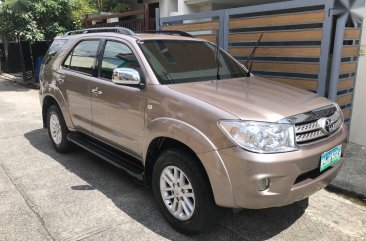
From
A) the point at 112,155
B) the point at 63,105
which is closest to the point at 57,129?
the point at 63,105

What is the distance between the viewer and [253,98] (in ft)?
10.5

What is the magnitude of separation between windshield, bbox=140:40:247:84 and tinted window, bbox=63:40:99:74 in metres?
0.95

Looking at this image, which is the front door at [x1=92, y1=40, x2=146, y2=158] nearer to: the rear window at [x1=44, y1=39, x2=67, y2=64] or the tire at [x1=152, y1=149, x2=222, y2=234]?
the tire at [x1=152, y1=149, x2=222, y2=234]

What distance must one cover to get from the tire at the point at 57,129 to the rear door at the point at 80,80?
15.3 inches

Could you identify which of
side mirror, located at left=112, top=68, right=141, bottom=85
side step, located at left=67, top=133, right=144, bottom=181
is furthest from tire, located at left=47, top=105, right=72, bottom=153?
side mirror, located at left=112, top=68, right=141, bottom=85

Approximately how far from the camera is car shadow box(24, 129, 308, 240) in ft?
10.7

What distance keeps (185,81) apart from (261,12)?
109 inches

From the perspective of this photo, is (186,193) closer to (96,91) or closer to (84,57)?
(96,91)

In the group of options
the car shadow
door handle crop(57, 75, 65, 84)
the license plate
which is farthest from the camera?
door handle crop(57, 75, 65, 84)

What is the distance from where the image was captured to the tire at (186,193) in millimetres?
2945

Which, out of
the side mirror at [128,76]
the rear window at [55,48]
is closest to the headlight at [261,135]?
the side mirror at [128,76]

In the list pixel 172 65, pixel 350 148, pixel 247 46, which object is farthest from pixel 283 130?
pixel 247 46

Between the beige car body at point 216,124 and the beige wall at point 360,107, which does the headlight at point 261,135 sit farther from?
the beige wall at point 360,107

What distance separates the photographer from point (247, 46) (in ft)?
19.9
